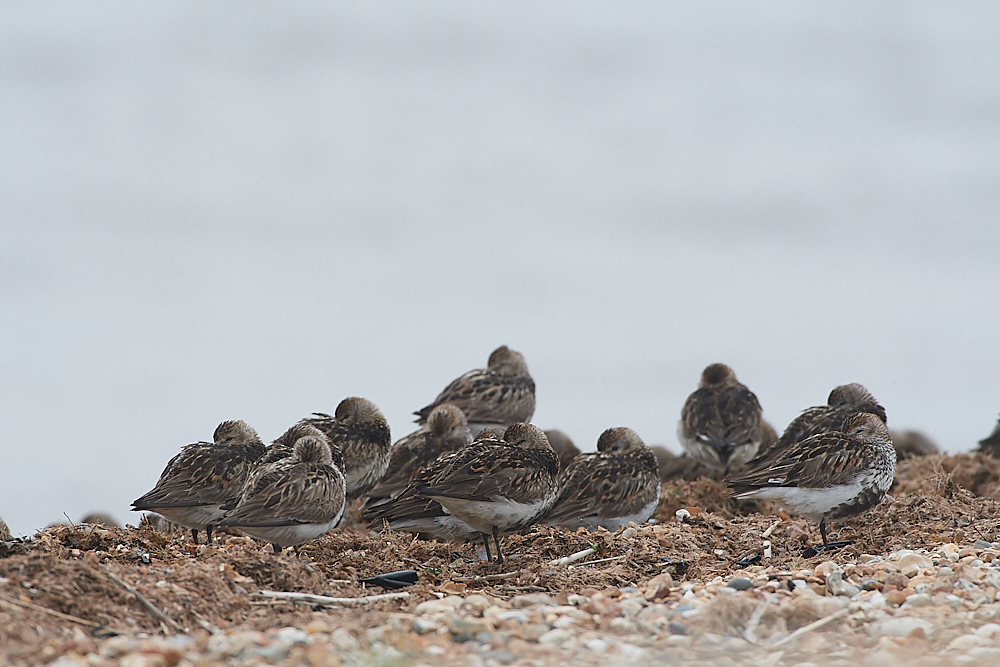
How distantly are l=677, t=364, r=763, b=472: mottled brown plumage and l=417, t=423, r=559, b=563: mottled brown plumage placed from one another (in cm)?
398

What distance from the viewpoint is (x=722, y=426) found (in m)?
11.3

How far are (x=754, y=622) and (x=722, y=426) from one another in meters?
6.56

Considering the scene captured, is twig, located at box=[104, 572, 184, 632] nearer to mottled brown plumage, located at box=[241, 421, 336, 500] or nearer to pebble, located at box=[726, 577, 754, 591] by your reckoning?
mottled brown plumage, located at box=[241, 421, 336, 500]

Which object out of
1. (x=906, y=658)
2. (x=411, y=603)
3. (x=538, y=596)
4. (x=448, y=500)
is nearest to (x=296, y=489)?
(x=448, y=500)

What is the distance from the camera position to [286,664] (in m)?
4.09

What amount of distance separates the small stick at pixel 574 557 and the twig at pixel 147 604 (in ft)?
8.60

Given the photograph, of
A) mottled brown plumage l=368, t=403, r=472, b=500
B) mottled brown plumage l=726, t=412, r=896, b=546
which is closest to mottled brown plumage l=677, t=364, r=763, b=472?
mottled brown plumage l=368, t=403, r=472, b=500

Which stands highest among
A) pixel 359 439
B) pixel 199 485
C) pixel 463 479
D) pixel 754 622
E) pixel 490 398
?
pixel 490 398

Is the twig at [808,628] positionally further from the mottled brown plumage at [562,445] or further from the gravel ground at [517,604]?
the mottled brown plumage at [562,445]

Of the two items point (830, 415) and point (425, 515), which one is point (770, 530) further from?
point (425, 515)

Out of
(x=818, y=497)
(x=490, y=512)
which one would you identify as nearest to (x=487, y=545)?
(x=490, y=512)

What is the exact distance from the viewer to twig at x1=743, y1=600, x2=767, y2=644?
470cm

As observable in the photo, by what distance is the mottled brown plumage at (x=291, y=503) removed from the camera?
21.7 ft

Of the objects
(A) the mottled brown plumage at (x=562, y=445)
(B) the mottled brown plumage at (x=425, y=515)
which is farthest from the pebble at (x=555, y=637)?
(A) the mottled brown plumage at (x=562, y=445)
